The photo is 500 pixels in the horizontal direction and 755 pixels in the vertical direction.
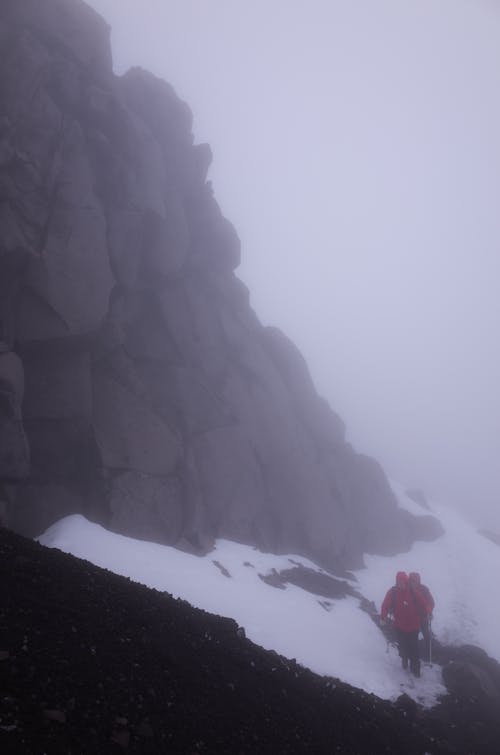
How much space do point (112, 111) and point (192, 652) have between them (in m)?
35.6

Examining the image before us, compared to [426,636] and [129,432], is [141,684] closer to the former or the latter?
[426,636]

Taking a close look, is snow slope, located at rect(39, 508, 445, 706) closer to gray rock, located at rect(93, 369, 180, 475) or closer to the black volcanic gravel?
gray rock, located at rect(93, 369, 180, 475)

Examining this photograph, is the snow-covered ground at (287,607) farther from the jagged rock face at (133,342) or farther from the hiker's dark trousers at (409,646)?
the jagged rock face at (133,342)

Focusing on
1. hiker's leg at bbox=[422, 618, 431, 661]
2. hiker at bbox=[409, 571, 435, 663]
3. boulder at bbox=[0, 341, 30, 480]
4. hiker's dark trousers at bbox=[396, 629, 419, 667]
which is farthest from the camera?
boulder at bbox=[0, 341, 30, 480]

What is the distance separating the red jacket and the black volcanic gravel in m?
7.79

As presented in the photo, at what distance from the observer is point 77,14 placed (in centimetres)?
3597

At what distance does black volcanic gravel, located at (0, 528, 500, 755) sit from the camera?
658 centimetres

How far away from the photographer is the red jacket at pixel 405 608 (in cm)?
2005

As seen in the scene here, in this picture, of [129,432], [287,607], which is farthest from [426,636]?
[129,432]

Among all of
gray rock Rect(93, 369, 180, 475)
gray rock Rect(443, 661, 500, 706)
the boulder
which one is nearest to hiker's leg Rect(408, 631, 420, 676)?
gray rock Rect(443, 661, 500, 706)

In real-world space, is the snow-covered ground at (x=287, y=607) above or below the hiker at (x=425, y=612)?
below

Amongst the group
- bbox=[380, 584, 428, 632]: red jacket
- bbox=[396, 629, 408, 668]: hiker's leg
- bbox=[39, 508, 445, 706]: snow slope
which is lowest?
bbox=[39, 508, 445, 706]: snow slope

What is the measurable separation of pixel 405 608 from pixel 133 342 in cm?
2303

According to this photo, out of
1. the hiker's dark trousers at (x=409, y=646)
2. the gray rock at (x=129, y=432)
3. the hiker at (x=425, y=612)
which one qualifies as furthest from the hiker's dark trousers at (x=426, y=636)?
the gray rock at (x=129, y=432)
